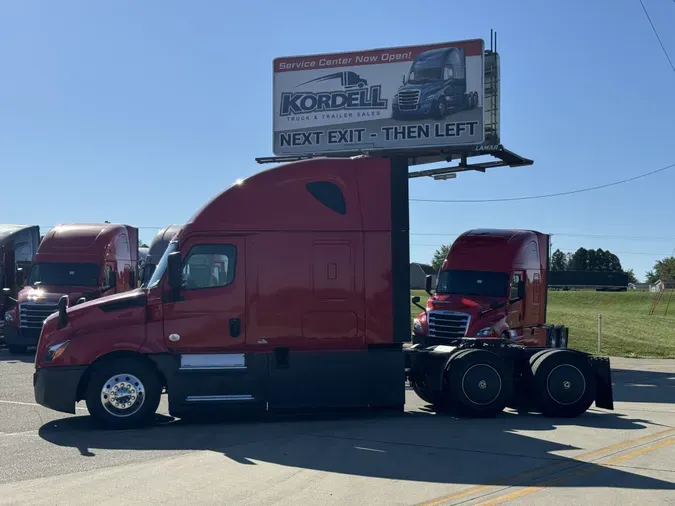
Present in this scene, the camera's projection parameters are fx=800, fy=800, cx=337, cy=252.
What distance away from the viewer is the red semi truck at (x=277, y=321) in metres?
10.8

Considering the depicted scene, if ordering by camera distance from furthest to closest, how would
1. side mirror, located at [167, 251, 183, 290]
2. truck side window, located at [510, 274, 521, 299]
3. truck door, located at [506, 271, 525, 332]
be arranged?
truck side window, located at [510, 274, 521, 299]
truck door, located at [506, 271, 525, 332]
side mirror, located at [167, 251, 183, 290]

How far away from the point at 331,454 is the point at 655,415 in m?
5.91

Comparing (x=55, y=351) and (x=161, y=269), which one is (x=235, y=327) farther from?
(x=55, y=351)

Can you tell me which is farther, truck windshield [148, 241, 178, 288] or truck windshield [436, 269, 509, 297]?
truck windshield [436, 269, 509, 297]

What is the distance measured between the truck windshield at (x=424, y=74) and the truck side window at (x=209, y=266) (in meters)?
15.5

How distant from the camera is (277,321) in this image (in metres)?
11.2

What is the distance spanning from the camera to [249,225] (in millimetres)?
11258

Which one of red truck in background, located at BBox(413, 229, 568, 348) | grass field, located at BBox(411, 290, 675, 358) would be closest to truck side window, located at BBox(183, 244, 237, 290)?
red truck in background, located at BBox(413, 229, 568, 348)

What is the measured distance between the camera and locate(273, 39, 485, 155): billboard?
2458 centimetres

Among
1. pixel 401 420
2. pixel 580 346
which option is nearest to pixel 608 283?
pixel 580 346

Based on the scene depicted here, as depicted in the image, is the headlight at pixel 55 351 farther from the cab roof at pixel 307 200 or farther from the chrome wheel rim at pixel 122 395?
the cab roof at pixel 307 200

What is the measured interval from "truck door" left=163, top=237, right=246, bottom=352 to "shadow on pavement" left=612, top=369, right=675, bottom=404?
7554 mm

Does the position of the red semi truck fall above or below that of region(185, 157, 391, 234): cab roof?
below

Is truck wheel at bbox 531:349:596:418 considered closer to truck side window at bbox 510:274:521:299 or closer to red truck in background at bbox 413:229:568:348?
red truck in background at bbox 413:229:568:348
